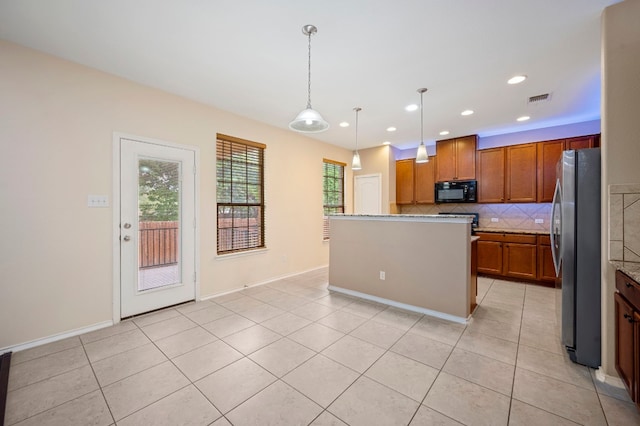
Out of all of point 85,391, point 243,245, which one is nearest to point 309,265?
point 243,245

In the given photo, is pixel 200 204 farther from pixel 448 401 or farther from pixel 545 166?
pixel 545 166

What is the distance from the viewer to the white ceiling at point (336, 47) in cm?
198

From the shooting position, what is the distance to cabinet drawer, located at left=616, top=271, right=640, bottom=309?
1484mm

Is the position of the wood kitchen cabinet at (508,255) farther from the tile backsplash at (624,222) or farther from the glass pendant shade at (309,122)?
the glass pendant shade at (309,122)

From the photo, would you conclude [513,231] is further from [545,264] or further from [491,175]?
[491,175]

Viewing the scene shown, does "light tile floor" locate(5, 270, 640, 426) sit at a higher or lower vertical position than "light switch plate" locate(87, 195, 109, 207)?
lower

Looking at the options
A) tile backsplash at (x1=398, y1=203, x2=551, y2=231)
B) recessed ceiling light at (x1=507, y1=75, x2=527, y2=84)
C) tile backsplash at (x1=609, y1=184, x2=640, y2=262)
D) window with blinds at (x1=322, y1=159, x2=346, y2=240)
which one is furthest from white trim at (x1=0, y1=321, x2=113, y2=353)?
tile backsplash at (x1=398, y1=203, x2=551, y2=231)

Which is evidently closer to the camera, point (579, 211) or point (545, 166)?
point (579, 211)

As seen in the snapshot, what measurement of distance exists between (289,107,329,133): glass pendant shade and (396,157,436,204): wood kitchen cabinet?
398 centimetres

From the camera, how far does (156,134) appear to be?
3242 mm

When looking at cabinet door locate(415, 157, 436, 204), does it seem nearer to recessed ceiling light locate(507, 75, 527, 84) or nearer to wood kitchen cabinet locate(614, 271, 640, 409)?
recessed ceiling light locate(507, 75, 527, 84)

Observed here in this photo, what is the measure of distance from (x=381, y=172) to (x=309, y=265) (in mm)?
2704

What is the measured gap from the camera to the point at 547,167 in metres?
4.49

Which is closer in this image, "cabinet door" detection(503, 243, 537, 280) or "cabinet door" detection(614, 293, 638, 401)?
"cabinet door" detection(614, 293, 638, 401)
